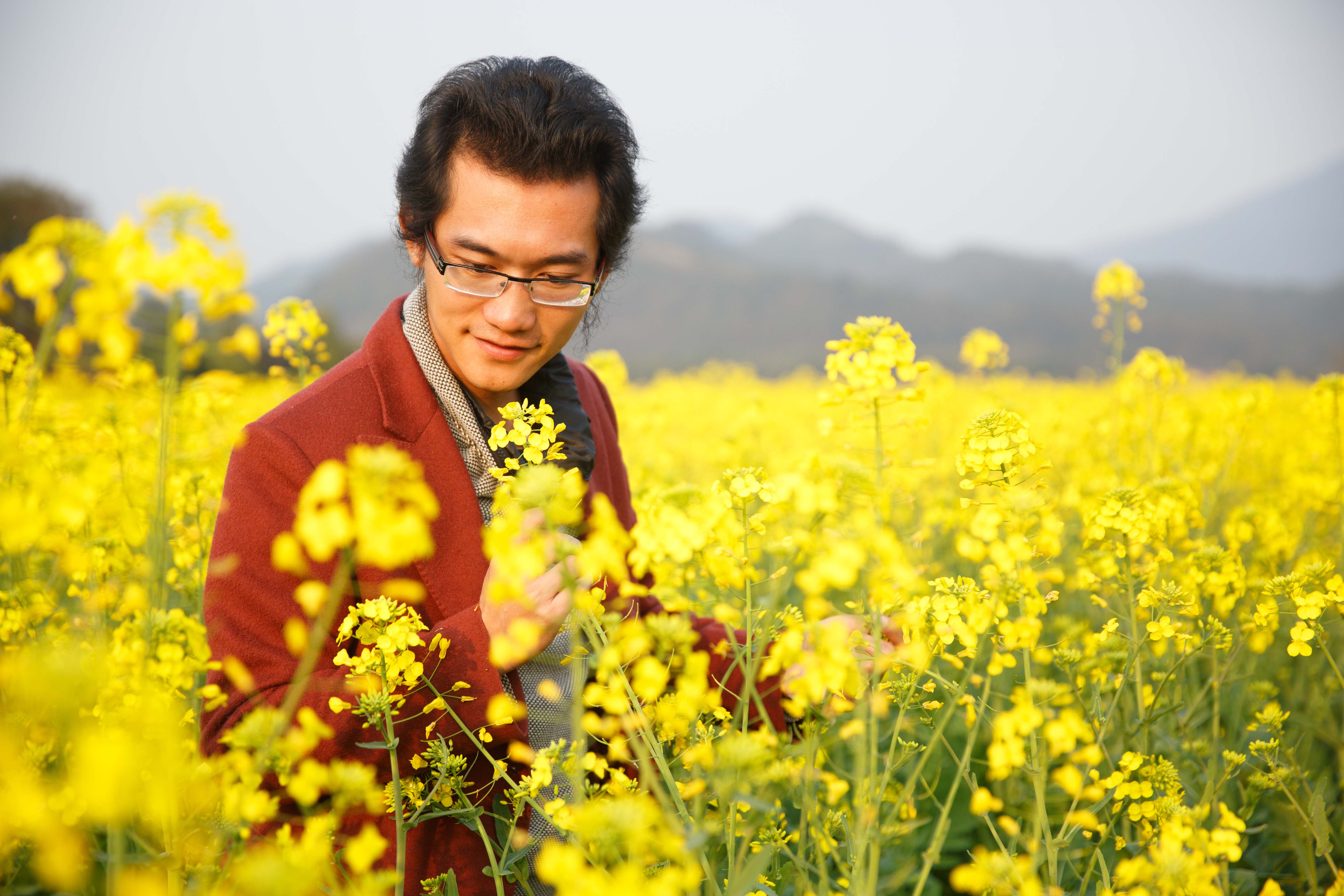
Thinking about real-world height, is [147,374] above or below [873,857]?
above

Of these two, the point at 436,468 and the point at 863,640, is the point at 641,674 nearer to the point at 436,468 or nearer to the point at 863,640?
the point at 863,640

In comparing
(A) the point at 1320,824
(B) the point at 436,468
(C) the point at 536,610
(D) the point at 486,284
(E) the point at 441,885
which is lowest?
(E) the point at 441,885

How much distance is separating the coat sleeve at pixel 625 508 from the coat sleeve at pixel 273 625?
37 cm

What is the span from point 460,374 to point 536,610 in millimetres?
856

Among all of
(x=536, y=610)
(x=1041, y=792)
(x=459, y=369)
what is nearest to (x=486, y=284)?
(x=459, y=369)

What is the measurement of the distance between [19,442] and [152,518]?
0.83 ft

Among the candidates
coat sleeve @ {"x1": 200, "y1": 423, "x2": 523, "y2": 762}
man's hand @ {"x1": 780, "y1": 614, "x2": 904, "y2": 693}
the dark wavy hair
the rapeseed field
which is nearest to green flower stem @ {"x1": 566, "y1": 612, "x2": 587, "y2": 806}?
the rapeseed field

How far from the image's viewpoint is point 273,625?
1590 millimetres

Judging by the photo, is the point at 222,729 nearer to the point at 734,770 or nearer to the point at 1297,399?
the point at 734,770

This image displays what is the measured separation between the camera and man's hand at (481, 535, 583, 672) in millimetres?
1091

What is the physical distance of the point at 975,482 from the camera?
1379mm

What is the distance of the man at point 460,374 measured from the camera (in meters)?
1.57

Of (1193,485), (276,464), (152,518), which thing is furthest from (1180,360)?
→ (152,518)

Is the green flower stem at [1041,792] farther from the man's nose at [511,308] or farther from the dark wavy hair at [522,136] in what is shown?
the dark wavy hair at [522,136]
